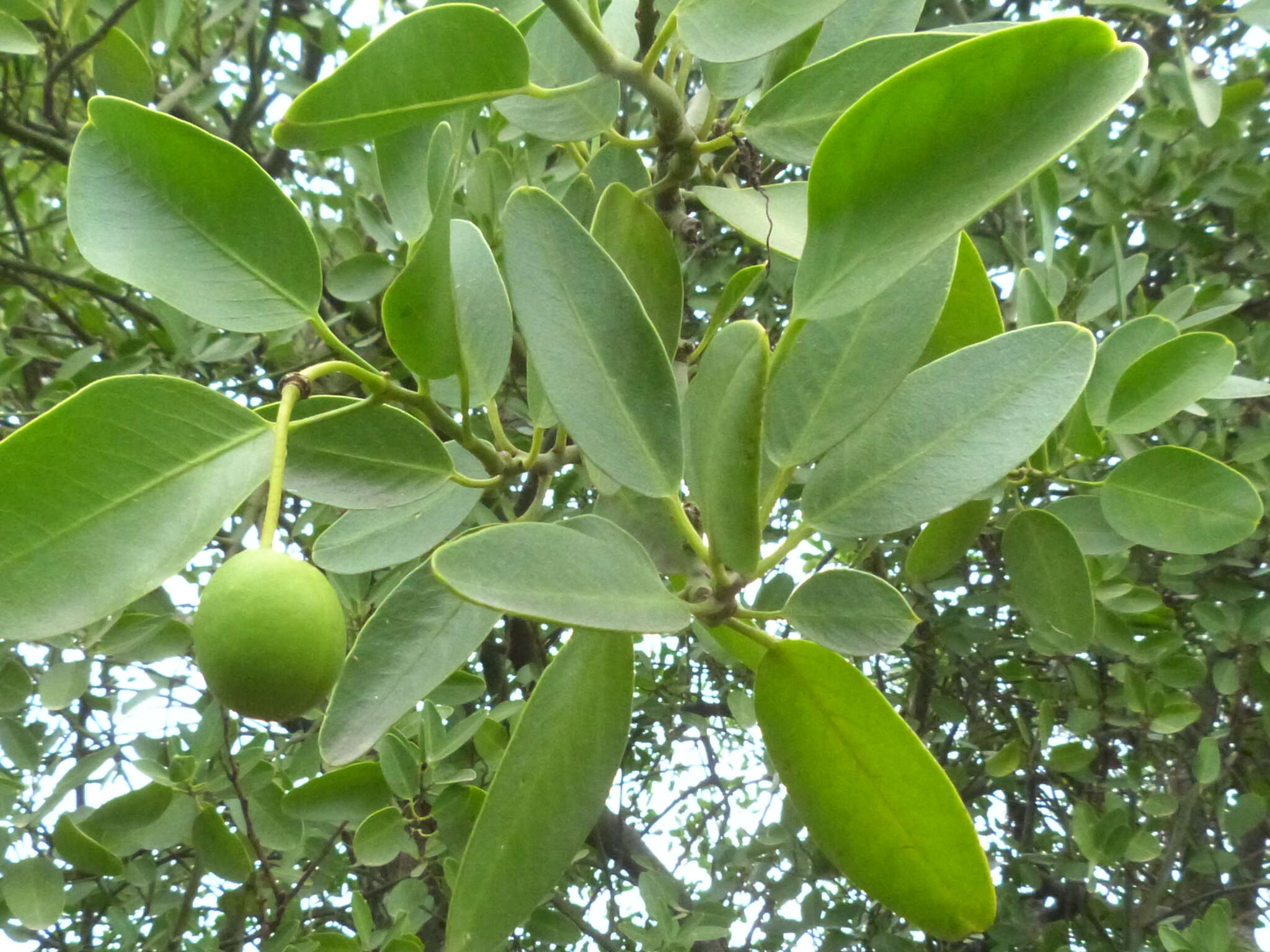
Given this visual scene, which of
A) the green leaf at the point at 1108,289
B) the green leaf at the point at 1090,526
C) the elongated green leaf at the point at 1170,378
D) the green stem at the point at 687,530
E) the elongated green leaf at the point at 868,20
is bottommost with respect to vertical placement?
the green stem at the point at 687,530

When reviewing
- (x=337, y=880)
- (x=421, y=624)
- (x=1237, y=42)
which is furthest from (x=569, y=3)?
(x=1237, y=42)

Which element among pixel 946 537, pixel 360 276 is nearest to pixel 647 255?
pixel 946 537

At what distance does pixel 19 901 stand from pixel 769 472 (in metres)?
0.89

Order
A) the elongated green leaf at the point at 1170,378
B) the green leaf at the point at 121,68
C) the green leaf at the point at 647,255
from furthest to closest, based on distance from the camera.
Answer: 1. the green leaf at the point at 121,68
2. the elongated green leaf at the point at 1170,378
3. the green leaf at the point at 647,255

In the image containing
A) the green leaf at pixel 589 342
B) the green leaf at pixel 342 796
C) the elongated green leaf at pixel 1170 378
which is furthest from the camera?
the green leaf at pixel 342 796

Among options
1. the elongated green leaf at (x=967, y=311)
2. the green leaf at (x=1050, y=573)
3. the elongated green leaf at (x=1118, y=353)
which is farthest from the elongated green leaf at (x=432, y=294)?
the elongated green leaf at (x=1118, y=353)

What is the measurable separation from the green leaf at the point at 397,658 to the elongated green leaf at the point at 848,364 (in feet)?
0.58

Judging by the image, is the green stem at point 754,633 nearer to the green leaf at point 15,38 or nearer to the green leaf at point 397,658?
the green leaf at point 397,658

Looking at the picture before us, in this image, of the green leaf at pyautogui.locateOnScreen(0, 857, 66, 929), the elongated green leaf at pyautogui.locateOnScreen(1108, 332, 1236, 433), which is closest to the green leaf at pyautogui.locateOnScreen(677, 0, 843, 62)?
the elongated green leaf at pyautogui.locateOnScreen(1108, 332, 1236, 433)

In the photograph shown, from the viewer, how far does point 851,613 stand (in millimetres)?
444

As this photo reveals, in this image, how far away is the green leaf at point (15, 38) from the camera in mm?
1008

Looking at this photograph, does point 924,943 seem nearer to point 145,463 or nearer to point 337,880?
point 337,880

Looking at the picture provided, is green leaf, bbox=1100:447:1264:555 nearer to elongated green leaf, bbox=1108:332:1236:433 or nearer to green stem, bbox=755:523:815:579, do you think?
elongated green leaf, bbox=1108:332:1236:433

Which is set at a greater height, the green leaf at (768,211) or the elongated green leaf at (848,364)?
the green leaf at (768,211)
